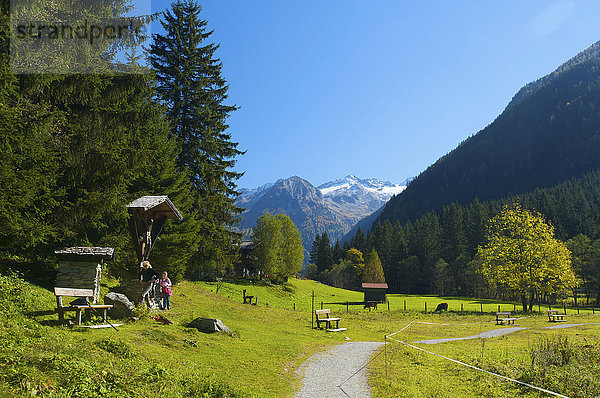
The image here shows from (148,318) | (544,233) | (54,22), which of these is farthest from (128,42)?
(544,233)

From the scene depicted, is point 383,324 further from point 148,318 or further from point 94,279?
point 94,279

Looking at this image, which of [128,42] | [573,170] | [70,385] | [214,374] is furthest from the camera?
[573,170]

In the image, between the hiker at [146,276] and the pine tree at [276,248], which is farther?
the pine tree at [276,248]

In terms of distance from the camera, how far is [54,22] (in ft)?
49.2

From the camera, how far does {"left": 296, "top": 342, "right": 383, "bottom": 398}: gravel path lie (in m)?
9.64

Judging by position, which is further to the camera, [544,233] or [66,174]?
[544,233]

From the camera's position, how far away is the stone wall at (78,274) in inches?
571

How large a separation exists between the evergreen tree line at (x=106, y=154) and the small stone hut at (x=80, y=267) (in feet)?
3.24

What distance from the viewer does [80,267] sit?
48.2 feet

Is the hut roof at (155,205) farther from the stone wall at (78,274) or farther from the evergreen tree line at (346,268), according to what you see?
the evergreen tree line at (346,268)

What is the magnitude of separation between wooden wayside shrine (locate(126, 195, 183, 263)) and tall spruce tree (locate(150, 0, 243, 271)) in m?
12.6

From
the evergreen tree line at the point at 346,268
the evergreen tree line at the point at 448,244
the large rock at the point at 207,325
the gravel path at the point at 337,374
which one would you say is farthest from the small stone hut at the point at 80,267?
the evergreen tree line at the point at 448,244

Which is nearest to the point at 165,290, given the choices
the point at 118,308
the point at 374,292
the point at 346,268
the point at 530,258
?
the point at 118,308

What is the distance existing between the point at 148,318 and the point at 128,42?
46.6 feet
